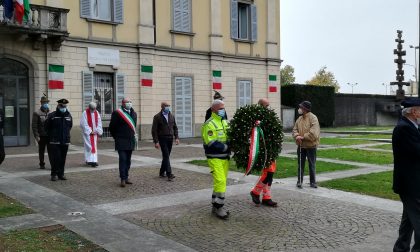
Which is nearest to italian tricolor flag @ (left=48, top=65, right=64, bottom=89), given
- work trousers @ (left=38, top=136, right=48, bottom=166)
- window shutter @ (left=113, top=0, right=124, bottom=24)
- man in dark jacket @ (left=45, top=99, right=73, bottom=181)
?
window shutter @ (left=113, top=0, right=124, bottom=24)

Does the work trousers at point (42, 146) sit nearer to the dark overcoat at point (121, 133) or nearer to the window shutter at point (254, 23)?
the dark overcoat at point (121, 133)

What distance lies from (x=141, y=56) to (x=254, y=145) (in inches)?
624

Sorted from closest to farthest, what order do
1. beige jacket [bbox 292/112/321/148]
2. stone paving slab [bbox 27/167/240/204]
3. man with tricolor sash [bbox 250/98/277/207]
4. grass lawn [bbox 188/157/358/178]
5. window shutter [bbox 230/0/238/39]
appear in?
man with tricolor sash [bbox 250/98/277/207]
stone paving slab [bbox 27/167/240/204]
beige jacket [bbox 292/112/321/148]
grass lawn [bbox 188/157/358/178]
window shutter [bbox 230/0/238/39]

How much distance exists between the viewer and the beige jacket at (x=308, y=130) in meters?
9.73

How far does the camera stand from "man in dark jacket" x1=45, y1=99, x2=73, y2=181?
1055cm

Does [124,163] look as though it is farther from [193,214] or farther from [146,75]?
[146,75]

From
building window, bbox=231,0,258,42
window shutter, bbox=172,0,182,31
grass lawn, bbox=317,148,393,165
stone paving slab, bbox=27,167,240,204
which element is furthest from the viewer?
building window, bbox=231,0,258,42

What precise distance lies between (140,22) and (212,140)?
53.0 feet

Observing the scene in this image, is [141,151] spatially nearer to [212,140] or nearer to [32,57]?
[32,57]

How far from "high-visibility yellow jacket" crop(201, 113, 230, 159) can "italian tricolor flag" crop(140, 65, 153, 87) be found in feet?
50.1

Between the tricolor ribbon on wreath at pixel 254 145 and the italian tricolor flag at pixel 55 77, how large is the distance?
14143 mm

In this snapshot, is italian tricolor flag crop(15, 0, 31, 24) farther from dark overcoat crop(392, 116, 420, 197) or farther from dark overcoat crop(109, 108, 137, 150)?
dark overcoat crop(392, 116, 420, 197)

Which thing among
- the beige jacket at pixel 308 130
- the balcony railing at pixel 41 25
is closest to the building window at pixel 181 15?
the balcony railing at pixel 41 25

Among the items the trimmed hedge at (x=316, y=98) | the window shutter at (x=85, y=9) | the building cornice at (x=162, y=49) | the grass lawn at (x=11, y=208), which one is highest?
the window shutter at (x=85, y=9)
